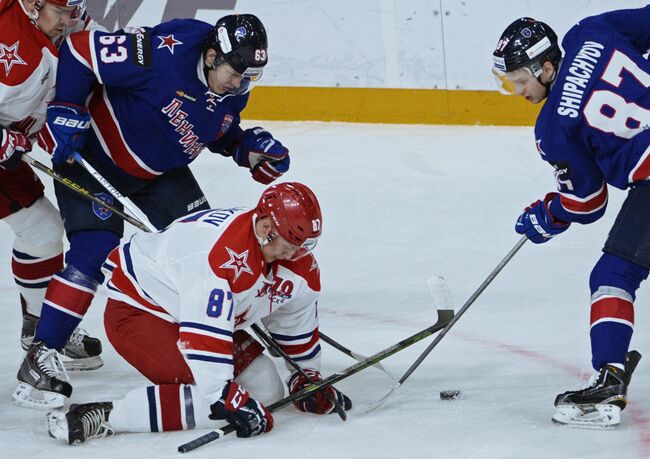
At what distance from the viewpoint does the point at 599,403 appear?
293cm

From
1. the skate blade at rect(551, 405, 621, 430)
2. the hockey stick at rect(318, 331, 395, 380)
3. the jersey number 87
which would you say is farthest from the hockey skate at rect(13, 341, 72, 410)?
the jersey number 87

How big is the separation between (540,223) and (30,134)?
5.06ft

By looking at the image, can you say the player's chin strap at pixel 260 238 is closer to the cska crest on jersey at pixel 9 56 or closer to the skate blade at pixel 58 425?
the skate blade at pixel 58 425

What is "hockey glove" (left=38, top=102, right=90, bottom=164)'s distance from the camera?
3.39 metres

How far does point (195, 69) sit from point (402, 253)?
155 cm

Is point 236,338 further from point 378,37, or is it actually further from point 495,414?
point 378,37

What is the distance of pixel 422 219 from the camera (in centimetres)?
507

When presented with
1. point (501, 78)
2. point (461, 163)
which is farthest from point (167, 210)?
point (461, 163)

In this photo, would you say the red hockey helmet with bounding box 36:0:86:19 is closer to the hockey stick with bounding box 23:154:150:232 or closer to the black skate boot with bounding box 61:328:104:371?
the hockey stick with bounding box 23:154:150:232

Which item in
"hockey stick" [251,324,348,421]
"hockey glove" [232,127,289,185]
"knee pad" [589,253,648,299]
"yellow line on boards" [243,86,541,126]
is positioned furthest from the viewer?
"yellow line on boards" [243,86,541,126]

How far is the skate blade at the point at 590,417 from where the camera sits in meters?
2.91

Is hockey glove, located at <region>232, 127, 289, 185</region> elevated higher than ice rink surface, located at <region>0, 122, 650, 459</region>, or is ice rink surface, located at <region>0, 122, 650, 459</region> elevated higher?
hockey glove, located at <region>232, 127, 289, 185</region>

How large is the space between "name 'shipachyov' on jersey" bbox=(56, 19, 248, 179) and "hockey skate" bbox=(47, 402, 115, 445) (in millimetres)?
910

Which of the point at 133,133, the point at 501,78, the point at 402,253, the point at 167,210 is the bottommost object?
the point at 402,253
